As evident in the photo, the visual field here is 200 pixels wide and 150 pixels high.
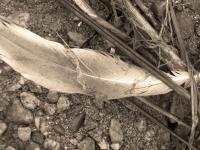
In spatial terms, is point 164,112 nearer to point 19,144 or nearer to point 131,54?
point 131,54

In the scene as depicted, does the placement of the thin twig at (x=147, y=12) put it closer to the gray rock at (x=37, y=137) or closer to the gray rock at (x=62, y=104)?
the gray rock at (x=62, y=104)

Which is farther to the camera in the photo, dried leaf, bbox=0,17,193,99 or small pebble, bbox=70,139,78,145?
small pebble, bbox=70,139,78,145

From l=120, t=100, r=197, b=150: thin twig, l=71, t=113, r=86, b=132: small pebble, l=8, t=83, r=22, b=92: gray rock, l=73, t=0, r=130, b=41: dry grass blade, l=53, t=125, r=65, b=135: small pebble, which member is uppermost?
l=73, t=0, r=130, b=41: dry grass blade

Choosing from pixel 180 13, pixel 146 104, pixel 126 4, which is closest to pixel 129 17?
pixel 126 4

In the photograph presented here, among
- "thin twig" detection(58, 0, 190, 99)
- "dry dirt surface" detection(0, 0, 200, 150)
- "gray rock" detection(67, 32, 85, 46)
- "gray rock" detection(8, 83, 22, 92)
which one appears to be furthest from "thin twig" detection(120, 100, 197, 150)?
"gray rock" detection(8, 83, 22, 92)

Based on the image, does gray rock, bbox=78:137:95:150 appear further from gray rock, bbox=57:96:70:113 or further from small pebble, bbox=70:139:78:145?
gray rock, bbox=57:96:70:113

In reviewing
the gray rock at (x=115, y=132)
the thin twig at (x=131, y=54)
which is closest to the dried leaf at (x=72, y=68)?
the thin twig at (x=131, y=54)
